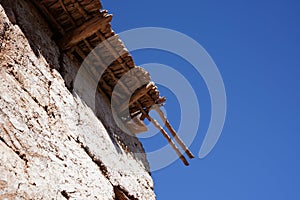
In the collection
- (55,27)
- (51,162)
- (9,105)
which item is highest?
(55,27)

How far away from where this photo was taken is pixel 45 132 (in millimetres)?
3141

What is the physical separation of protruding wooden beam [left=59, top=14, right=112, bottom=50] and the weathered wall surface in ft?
0.46

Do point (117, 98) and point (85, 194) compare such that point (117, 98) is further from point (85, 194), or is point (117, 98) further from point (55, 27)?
point (85, 194)

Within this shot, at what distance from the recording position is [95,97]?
15.4 feet

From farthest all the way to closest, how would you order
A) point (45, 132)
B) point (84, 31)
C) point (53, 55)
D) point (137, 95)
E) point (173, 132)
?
point (173, 132) < point (137, 95) < point (84, 31) < point (53, 55) < point (45, 132)

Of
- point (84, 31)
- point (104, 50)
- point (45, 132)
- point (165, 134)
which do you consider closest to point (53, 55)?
point (84, 31)

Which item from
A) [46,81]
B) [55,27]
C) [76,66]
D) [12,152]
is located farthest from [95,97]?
[12,152]

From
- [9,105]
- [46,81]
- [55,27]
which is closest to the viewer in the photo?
[9,105]

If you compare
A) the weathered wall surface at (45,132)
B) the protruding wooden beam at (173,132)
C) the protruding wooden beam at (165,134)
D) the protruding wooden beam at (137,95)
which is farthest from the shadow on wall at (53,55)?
the protruding wooden beam at (173,132)

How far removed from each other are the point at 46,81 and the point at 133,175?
1.63m

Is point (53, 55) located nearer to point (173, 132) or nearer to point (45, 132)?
point (45, 132)

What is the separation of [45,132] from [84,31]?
57.8 inches

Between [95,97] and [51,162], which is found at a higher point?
[95,97]

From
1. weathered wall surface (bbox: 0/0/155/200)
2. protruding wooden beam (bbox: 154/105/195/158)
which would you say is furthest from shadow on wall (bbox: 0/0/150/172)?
protruding wooden beam (bbox: 154/105/195/158)
